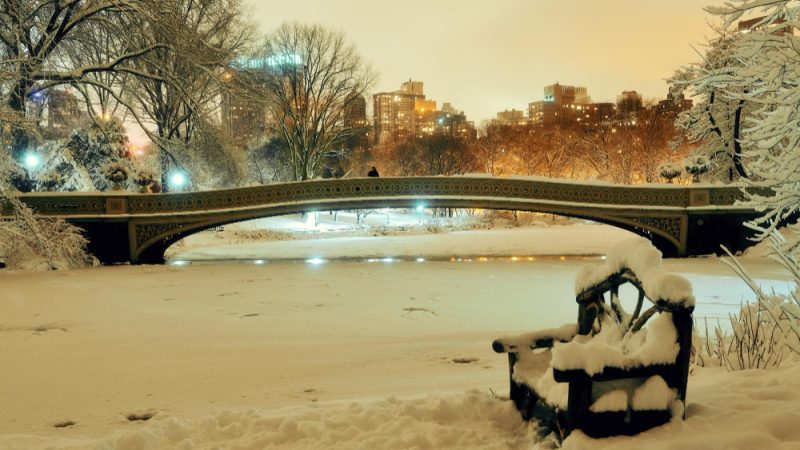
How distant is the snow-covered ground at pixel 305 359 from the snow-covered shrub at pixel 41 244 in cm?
66

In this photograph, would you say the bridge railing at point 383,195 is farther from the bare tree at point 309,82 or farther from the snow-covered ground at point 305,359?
the bare tree at point 309,82

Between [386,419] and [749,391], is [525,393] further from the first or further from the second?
[749,391]

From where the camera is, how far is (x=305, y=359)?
7320mm

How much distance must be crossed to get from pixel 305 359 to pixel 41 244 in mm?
9950

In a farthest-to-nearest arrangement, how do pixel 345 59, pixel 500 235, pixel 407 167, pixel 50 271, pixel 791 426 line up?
pixel 407 167 < pixel 345 59 < pixel 500 235 < pixel 50 271 < pixel 791 426

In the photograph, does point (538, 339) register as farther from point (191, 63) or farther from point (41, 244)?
point (191, 63)

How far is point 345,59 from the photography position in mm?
35281

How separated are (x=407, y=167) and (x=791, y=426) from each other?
2024 inches

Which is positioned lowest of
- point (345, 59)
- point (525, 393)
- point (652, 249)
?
point (525, 393)

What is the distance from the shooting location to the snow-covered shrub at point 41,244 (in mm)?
14597

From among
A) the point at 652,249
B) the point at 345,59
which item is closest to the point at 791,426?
the point at 652,249

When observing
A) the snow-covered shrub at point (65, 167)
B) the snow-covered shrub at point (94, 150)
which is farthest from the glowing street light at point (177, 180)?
the snow-covered shrub at point (65, 167)

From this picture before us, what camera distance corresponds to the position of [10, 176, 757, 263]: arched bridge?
17.6 meters

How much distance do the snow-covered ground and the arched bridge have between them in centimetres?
156
